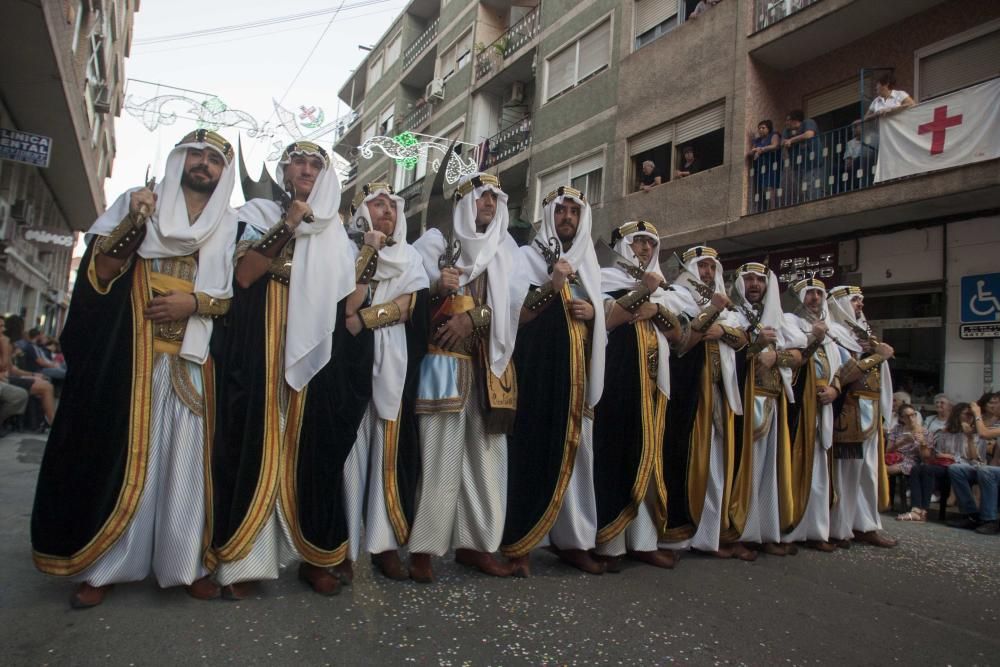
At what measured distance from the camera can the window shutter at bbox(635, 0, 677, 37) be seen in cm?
1293

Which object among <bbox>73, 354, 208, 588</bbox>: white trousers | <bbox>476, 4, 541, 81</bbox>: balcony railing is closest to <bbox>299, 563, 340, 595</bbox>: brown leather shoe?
<bbox>73, 354, 208, 588</bbox>: white trousers

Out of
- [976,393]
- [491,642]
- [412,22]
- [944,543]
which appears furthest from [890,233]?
[412,22]

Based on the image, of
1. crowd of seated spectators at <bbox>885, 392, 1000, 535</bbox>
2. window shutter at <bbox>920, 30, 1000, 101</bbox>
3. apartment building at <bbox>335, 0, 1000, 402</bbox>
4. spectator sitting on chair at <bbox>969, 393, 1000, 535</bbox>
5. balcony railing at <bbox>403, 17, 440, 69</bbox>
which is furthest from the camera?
balcony railing at <bbox>403, 17, 440, 69</bbox>

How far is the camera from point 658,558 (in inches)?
150

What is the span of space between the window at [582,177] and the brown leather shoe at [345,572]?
11.2 metres

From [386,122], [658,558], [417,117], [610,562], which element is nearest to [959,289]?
[658,558]

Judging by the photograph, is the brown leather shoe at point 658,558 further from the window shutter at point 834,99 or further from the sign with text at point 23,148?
the sign with text at point 23,148

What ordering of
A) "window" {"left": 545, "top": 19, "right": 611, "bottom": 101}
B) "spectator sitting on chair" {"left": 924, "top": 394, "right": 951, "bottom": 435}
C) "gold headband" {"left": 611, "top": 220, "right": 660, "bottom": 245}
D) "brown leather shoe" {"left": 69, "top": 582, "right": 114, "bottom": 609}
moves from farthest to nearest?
1. "window" {"left": 545, "top": 19, "right": 611, "bottom": 101}
2. "spectator sitting on chair" {"left": 924, "top": 394, "right": 951, "bottom": 435}
3. "gold headband" {"left": 611, "top": 220, "right": 660, "bottom": 245}
4. "brown leather shoe" {"left": 69, "top": 582, "right": 114, "bottom": 609}

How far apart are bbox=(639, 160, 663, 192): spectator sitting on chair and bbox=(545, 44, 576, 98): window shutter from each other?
3735 millimetres

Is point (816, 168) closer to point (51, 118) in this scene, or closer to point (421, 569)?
point (421, 569)

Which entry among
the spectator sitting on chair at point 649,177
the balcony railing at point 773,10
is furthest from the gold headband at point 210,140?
the spectator sitting on chair at point 649,177

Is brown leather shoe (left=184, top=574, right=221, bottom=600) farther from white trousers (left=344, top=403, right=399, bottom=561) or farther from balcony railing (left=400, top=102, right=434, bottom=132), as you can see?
balcony railing (left=400, top=102, right=434, bottom=132)

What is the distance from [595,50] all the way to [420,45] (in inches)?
449

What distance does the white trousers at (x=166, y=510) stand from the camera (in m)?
2.66
